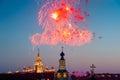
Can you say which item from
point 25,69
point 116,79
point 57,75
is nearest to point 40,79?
point 116,79

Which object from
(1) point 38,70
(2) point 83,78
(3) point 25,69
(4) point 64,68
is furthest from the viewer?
(3) point 25,69

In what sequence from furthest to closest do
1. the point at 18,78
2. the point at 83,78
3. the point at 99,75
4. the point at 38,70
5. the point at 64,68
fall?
the point at 38,70 → the point at 99,75 → the point at 18,78 → the point at 83,78 → the point at 64,68

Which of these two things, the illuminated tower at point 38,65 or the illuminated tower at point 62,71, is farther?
the illuminated tower at point 38,65

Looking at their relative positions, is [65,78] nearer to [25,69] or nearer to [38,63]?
[38,63]

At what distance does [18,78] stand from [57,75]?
2082 inches

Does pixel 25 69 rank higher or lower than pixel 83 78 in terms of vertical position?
higher

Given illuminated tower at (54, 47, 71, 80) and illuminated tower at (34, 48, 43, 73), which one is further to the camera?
illuminated tower at (34, 48, 43, 73)

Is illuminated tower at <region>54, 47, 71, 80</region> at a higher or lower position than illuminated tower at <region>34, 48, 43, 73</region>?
lower

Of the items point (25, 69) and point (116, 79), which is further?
point (25, 69)

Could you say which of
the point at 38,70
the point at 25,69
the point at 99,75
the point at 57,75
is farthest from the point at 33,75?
the point at 57,75

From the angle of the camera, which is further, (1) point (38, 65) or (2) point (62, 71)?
(1) point (38, 65)

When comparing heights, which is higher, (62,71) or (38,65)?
(38,65)

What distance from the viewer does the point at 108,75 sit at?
134875 millimetres

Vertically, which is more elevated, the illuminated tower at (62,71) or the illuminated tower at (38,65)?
the illuminated tower at (38,65)
